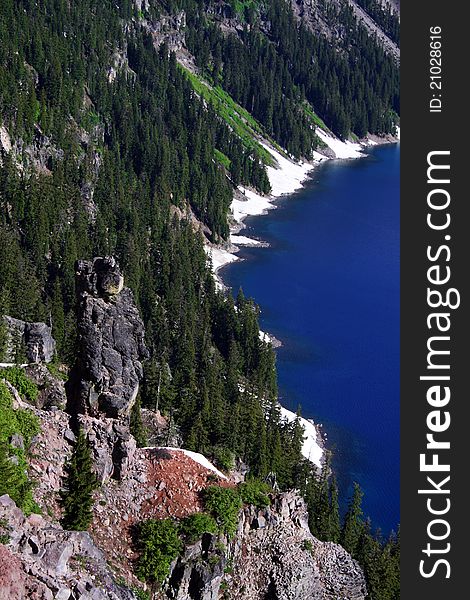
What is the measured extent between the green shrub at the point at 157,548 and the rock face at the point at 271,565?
0.63 metres

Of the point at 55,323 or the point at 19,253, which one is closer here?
the point at 55,323

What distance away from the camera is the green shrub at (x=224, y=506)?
39906 mm

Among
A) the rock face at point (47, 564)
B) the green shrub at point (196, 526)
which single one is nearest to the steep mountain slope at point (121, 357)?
Result: the rock face at point (47, 564)

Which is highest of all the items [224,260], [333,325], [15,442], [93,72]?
[93,72]

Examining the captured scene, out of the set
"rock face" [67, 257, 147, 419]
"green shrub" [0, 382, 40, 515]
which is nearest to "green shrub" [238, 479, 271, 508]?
"rock face" [67, 257, 147, 419]

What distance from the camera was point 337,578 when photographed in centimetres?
4359

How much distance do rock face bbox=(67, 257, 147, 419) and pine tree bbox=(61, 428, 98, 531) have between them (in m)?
3.85

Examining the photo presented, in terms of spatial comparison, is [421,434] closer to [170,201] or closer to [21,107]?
[21,107]

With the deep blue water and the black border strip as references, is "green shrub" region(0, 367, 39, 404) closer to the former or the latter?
the black border strip

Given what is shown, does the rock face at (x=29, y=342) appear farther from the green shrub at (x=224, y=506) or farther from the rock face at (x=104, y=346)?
the green shrub at (x=224, y=506)

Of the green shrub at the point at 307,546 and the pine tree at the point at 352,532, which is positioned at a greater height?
the green shrub at the point at 307,546

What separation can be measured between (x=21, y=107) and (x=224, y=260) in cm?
5327

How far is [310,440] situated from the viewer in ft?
297

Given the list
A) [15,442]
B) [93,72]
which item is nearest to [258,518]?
[15,442]
